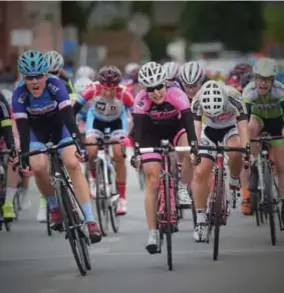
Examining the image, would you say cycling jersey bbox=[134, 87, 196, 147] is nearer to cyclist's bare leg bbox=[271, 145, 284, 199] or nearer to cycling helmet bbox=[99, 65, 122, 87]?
cyclist's bare leg bbox=[271, 145, 284, 199]

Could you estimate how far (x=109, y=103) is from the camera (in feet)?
56.3

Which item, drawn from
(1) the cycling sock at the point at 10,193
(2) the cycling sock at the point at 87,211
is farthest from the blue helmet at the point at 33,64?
(1) the cycling sock at the point at 10,193

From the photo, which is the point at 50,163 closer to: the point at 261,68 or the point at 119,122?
the point at 261,68

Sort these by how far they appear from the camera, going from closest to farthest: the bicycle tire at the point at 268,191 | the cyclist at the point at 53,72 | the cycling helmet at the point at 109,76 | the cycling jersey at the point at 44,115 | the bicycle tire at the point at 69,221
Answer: the bicycle tire at the point at 69,221 < the cycling jersey at the point at 44,115 < the bicycle tire at the point at 268,191 < the cycling helmet at the point at 109,76 < the cyclist at the point at 53,72

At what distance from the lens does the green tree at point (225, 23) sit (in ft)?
406

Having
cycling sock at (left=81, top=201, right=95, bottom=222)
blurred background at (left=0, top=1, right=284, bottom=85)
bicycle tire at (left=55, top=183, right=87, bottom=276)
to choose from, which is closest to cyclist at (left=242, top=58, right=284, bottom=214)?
cycling sock at (left=81, top=201, right=95, bottom=222)

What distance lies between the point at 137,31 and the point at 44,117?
65.9 m

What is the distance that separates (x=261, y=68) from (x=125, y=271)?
347cm

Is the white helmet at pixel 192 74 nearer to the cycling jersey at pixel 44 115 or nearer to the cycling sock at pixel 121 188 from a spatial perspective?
the cycling jersey at pixel 44 115

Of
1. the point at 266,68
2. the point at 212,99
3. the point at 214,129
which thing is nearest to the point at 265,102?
the point at 266,68

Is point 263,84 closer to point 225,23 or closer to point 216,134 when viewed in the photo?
point 216,134

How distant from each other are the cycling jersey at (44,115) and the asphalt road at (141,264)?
1.26m

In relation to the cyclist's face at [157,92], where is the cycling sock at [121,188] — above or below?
below

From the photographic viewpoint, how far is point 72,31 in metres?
68.3
